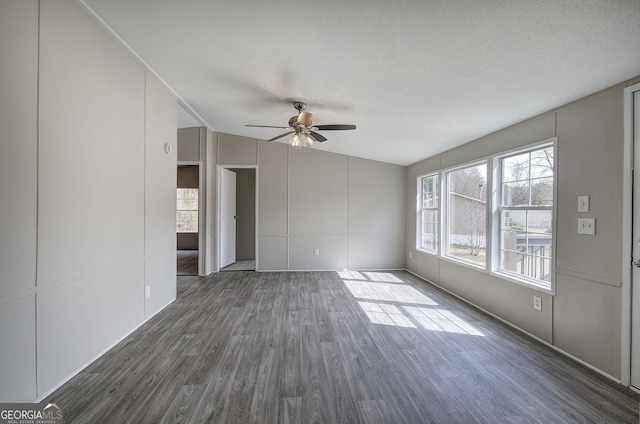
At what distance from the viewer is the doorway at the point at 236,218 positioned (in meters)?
5.30

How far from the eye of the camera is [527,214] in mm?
2770

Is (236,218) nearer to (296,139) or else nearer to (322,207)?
(322,207)

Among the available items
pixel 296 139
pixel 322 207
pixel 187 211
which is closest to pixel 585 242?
pixel 296 139

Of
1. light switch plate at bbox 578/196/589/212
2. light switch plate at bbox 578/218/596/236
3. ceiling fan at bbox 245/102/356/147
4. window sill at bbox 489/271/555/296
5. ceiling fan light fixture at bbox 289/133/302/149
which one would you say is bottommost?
window sill at bbox 489/271/555/296

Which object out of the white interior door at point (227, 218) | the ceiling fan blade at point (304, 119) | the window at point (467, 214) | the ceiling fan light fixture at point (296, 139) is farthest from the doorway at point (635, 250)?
the white interior door at point (227, 218)

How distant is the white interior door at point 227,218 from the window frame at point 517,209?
15.5 feet

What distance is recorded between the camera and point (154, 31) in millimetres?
2145

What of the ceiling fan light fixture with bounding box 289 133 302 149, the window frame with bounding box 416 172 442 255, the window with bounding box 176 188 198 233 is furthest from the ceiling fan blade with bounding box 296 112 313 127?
the window with bounding box 176 188 198 233

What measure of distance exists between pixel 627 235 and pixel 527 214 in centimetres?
92

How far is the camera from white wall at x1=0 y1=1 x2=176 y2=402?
1.50 m

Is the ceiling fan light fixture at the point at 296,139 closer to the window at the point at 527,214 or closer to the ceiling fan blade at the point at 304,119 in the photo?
the ceiling fan blade at the point at 304,119

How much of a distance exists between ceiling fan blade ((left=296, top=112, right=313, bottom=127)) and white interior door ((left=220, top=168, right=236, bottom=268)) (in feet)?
9.40

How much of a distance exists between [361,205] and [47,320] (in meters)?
4.70

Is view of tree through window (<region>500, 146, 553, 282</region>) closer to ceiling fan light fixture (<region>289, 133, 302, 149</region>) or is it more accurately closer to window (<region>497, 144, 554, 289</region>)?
window (<region>497, 144, 554, 289</region>)
